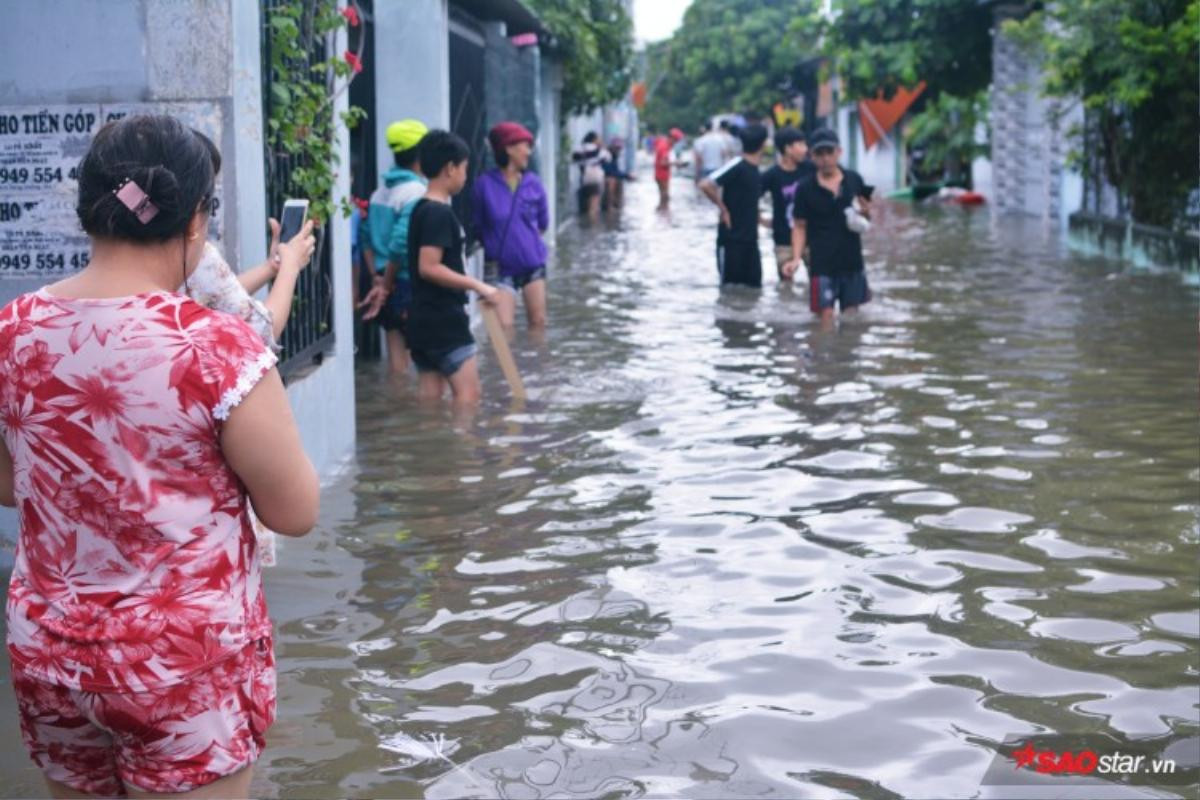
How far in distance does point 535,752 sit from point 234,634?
6.41 ft

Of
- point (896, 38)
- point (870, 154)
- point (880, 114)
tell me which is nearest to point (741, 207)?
point (896, 38)

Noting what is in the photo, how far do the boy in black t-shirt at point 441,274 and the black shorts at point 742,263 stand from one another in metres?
6.97

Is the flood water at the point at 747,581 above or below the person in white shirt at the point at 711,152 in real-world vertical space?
below

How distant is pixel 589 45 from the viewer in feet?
78.1

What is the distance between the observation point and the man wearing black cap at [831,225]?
1273 centimetres

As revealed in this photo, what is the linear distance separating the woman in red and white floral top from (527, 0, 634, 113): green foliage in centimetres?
1847

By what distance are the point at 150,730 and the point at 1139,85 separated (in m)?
17.5

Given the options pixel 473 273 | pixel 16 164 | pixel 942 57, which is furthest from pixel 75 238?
pixel 942 57

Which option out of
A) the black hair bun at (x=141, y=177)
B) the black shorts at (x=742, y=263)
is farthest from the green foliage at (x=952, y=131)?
the black hair bun at (x=141, y=177)

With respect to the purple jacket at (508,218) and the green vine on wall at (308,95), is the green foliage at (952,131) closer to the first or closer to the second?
the purple jacket at (508,218)

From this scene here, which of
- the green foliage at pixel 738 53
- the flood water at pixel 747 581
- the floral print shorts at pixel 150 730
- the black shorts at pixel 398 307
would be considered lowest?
the flood water at pixel 747 581

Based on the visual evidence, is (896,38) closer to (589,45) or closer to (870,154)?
(589,45)

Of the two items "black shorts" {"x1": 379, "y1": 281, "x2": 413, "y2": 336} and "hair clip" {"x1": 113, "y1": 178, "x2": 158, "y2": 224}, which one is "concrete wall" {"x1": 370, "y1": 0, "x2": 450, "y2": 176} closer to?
"black shorts" {"x1": 379, "y1": 281, "x2": 413, "y2": 336}

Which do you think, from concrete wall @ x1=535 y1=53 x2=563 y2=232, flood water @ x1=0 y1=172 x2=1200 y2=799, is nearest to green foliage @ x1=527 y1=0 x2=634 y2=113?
concrete wall @ x1=535 y1=53 x2=563 y2=232
